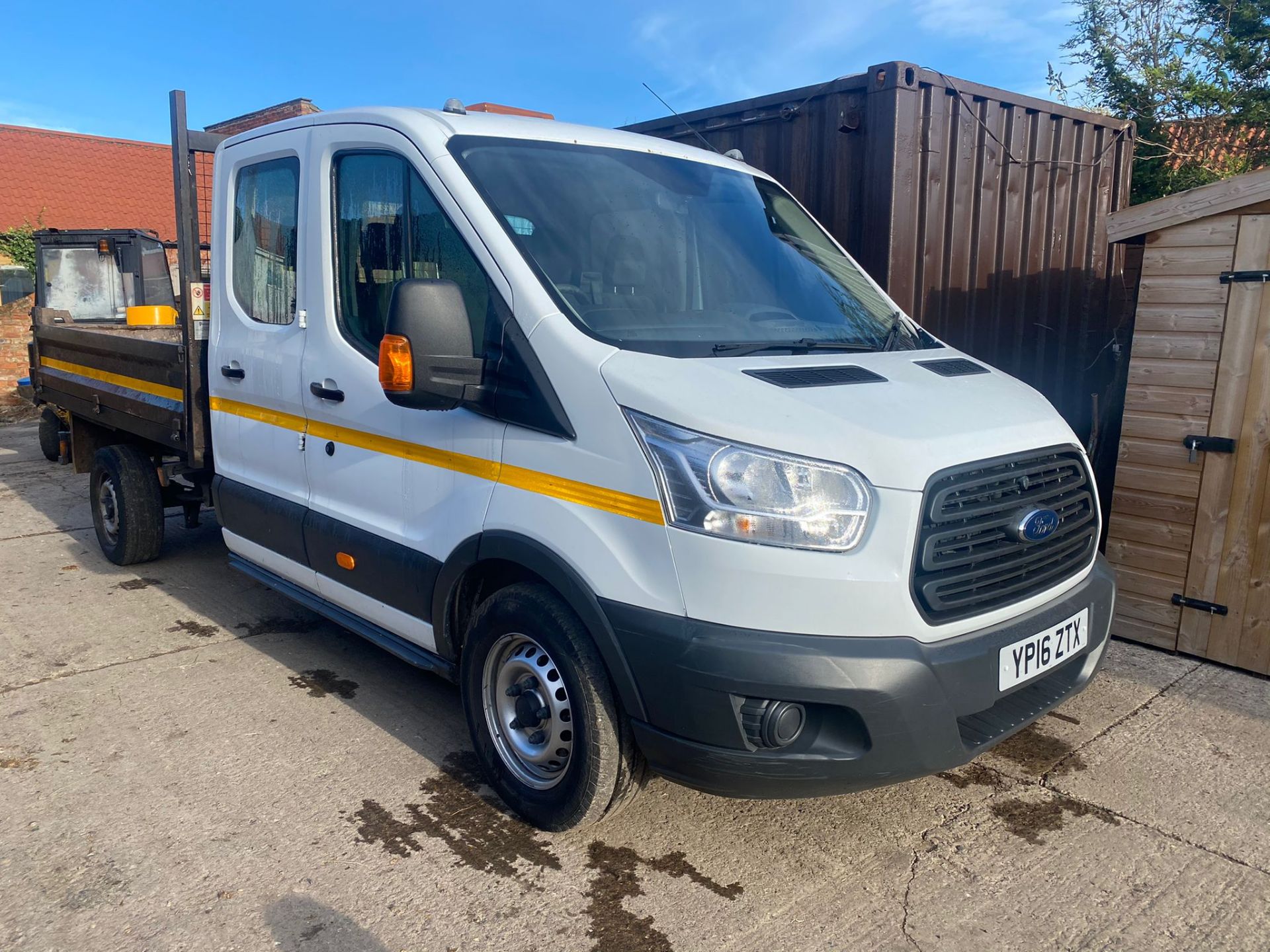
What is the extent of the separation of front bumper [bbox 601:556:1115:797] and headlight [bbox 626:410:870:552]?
219 mm

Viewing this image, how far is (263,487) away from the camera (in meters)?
4.18

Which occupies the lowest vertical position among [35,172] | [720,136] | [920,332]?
[920,332]

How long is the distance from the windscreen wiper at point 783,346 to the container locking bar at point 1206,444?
213 cm

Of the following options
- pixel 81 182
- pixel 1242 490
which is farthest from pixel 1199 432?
pixel 81 182

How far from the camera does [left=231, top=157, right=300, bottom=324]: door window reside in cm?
388

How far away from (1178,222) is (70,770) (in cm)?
520

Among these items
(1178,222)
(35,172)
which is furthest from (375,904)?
(35,172)

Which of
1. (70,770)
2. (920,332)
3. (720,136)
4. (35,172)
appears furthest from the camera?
(35,172)

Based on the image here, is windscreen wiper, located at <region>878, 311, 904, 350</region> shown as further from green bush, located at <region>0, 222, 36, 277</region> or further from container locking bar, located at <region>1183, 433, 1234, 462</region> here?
green bush, located at <region>0, 222, 36, 277</region>

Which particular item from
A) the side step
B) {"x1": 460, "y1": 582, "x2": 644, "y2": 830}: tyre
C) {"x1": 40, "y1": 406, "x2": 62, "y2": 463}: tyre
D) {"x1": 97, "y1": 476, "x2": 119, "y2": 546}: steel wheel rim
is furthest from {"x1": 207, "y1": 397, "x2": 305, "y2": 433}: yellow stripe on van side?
{"x1": 40, "y1": 406, "x2": 62, "y2": 463}: tyre

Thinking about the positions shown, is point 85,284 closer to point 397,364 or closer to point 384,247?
point 384,247

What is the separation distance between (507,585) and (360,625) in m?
1.01

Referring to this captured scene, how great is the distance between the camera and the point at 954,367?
3229 millimetres

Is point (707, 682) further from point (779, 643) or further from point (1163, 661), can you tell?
point (1163, 661)
